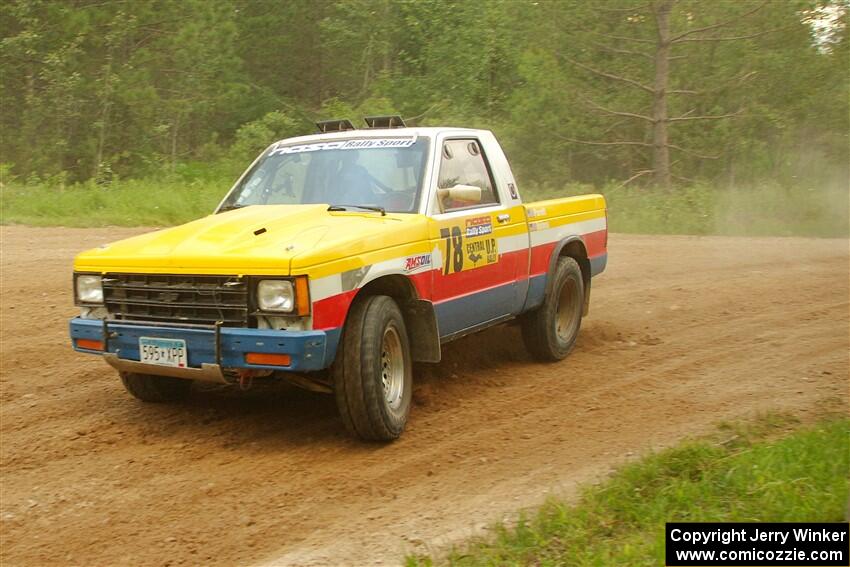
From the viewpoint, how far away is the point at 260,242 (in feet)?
17.4

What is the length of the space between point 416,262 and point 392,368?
675mm

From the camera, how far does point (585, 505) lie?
440cm

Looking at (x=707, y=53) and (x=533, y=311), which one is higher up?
(x=707, y=53)

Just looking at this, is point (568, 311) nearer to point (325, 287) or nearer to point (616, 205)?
point (325, 287)

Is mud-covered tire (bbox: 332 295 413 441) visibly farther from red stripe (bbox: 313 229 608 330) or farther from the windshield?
the windshield

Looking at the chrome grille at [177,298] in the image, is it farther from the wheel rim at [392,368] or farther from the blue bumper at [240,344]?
the wheel rim at [392,368]

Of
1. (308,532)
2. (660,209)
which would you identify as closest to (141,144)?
(660,209)

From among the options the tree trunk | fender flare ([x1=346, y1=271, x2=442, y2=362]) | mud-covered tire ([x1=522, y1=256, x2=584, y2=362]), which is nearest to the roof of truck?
fender flare ([x1=346, y1=271, x2=442, y2=362])

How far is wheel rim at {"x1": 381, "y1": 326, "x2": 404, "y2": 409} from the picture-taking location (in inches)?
221

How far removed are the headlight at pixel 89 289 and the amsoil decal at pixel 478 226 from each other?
7.91ft

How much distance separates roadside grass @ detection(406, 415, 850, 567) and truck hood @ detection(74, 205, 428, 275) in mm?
1817

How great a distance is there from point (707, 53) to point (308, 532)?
70.0 ft

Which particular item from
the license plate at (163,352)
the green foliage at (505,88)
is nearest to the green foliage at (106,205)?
the green foliage at (505,88)

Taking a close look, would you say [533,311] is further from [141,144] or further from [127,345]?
[141,144]
